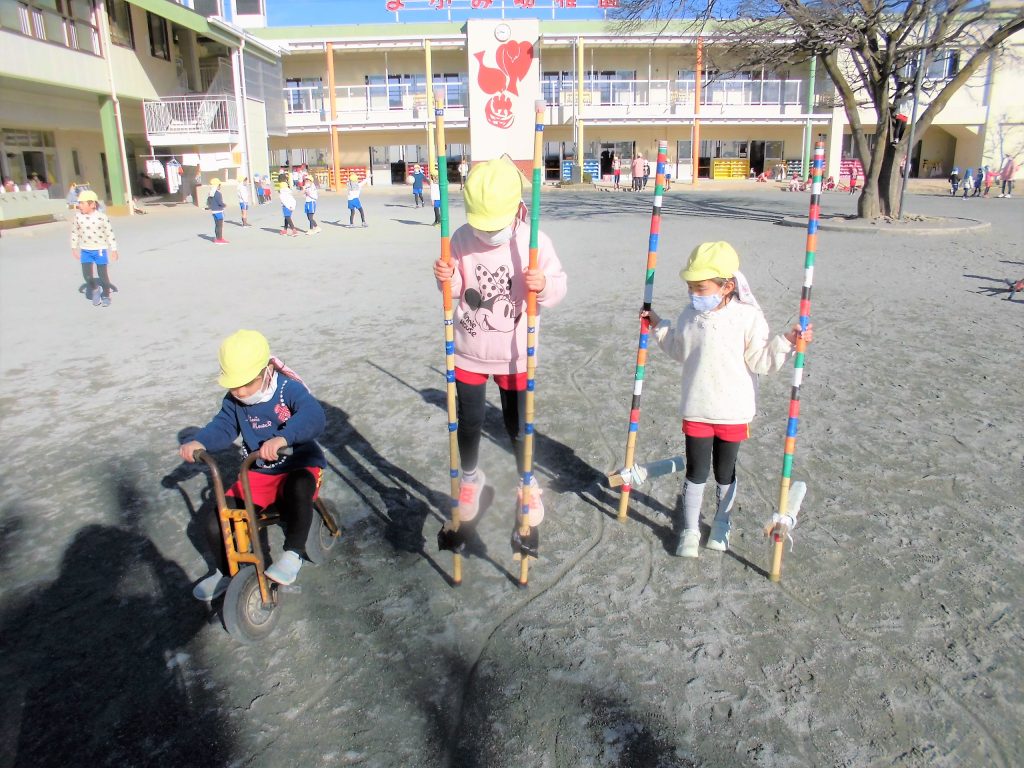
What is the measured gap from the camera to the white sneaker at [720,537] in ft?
12.7

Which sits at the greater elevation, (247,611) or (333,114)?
(333,114)

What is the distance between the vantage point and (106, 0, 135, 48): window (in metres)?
27.6

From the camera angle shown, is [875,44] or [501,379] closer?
[501,379]

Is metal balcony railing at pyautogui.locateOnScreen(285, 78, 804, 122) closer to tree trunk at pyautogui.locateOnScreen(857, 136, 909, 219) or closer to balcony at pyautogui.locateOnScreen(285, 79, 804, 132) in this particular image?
Answer: balcony at pyautogui.locateOnScreen(285, 79, 804, 132)

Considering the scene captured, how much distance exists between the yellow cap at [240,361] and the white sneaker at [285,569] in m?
0.82

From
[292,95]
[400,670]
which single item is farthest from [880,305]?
[292,95]

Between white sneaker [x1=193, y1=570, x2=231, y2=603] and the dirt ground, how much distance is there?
0.55 ft

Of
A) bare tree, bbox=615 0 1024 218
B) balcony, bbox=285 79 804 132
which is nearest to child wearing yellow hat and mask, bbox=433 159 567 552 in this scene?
bare tree, bbox=615 0 1024 218

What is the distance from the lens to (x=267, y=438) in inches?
141

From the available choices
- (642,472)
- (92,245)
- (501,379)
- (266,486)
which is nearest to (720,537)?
(642,472)

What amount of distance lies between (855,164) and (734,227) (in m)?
26.6

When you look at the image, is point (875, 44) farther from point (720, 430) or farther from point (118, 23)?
point (118, 23)

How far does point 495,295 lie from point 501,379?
474 mm

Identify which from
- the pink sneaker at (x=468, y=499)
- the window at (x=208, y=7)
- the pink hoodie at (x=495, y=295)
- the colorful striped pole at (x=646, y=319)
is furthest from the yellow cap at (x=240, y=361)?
the window at (x=208, y=7)
